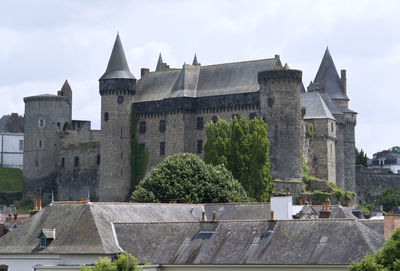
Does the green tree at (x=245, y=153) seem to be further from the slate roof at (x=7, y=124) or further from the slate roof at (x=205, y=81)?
the slate roof at (x=7, y=124)

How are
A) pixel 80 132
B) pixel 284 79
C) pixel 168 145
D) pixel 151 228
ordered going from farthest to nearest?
pixel 80 132 < pixel 168 145 < pixel 284 79 < pixel 151 228

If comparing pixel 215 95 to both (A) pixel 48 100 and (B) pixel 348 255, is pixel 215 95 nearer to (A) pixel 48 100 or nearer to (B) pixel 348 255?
(A) pixel 48 100

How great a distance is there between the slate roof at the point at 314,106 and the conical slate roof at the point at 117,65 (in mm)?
16780

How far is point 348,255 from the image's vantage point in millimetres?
44094

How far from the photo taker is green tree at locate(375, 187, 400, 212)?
115 m

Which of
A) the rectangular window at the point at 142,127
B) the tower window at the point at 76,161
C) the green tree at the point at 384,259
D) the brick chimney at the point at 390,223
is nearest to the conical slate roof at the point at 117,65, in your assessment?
the rectangular window at the point at 142,127

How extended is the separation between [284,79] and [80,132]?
29.2 metres

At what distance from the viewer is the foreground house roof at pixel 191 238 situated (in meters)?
45.3

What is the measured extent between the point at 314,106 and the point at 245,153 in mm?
18777

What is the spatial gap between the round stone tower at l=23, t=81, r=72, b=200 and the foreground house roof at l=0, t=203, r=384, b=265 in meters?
60.6

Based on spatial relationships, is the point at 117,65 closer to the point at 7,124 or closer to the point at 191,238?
the point at 7,124

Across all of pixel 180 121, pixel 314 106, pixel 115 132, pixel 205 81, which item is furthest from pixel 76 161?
pixel 314 106

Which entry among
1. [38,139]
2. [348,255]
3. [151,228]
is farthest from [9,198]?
[348,255]

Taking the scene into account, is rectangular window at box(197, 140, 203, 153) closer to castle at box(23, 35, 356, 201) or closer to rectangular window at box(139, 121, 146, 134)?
castle at box(23, 35, 356, 201)
